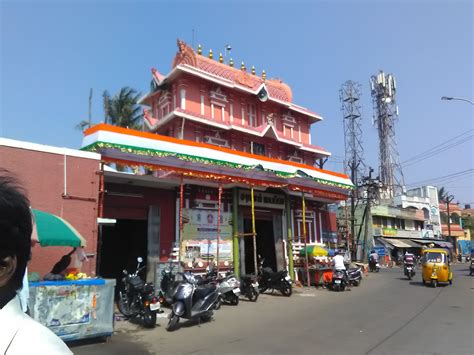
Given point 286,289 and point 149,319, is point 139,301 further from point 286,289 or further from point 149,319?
point 286,289

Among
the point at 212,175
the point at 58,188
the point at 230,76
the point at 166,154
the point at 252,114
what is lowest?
the point at 58,188

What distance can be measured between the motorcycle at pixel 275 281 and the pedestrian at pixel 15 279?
554 inches

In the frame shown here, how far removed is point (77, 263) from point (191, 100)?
11937mm

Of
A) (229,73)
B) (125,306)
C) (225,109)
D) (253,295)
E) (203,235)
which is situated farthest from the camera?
(229,73)

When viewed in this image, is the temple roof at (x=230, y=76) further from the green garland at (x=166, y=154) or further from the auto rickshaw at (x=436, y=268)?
the auto rickshaw at (x=436, y=268)

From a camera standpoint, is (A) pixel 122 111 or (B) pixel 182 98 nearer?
(B) pixel 182 98

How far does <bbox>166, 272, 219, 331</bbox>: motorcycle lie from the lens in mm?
9078

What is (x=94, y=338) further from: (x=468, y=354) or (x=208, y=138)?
(x=208, y=138)

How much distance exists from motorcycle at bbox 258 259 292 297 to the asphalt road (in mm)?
1226

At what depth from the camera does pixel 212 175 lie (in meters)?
14.4

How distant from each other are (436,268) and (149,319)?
1356 centimetres

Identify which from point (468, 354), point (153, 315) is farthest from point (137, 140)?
point (468, 354)

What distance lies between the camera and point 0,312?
1206mm

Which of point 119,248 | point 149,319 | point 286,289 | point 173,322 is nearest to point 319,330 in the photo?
point 173,322
